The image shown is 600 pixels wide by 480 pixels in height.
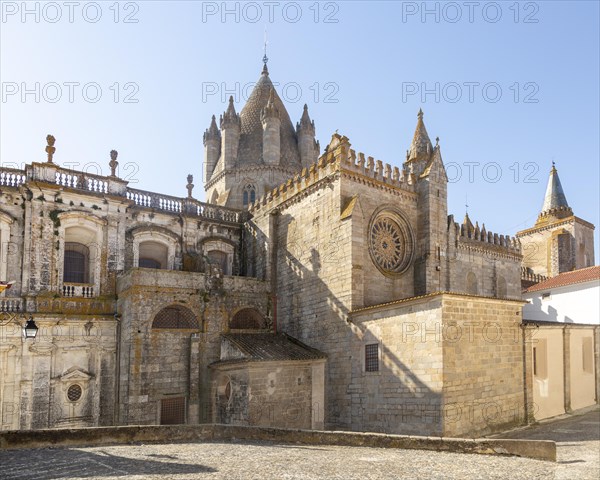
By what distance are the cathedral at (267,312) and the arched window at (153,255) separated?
7cm

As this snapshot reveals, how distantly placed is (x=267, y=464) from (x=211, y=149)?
29378mm

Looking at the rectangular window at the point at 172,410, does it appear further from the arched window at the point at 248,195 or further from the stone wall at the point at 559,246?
the stone wall at the point at 559,246

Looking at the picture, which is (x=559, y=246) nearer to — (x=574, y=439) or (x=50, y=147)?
(x=574, y=439)

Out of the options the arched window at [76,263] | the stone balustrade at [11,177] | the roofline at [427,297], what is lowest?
the roofline at [427,297]

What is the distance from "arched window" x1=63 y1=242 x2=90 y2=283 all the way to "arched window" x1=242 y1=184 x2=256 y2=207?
11956 millimetres

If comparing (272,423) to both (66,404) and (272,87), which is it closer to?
(66,404)

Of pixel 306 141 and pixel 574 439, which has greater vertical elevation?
pixel 306 141

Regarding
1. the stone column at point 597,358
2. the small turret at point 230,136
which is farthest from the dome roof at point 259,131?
the stone column at point 597,358

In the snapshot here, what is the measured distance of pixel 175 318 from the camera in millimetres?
21938

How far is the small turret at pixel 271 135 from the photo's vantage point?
3319 cm

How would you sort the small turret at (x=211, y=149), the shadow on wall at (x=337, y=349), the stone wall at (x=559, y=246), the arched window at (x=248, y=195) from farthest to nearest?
the stone wall at (x=559, y=246), the small turret at (x=211, y=149), the arched window at (x=248, y=195), the shadow on wall at (x=337, y=349)

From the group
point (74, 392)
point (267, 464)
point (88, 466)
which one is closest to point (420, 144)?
point (267, 464)

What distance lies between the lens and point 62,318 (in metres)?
21.3

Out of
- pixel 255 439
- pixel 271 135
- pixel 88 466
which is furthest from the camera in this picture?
pixel 271 135
